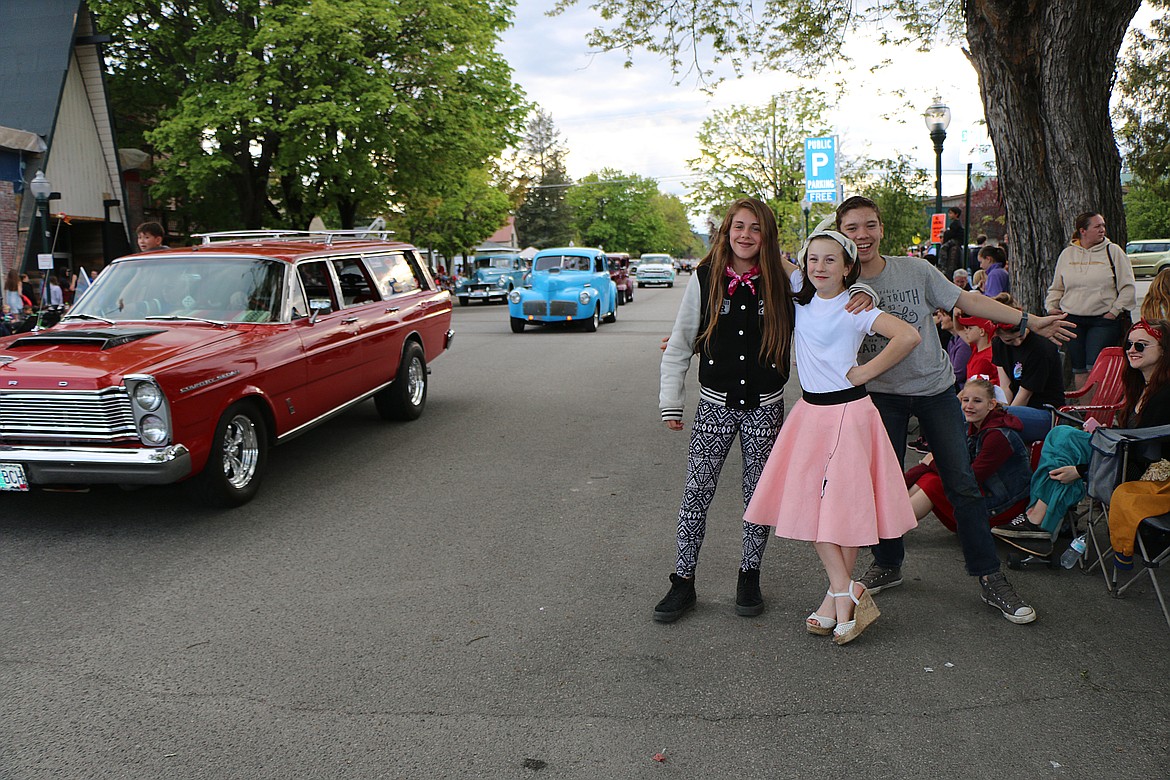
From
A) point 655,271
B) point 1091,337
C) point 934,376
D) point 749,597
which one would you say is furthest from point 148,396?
point 655,271

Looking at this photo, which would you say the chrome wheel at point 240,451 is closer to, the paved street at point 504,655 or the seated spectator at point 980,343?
the paved street at point 504,655

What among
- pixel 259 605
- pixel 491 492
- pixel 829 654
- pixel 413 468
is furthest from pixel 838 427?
pixel 413 468

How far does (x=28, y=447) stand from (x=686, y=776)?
15.0 feet

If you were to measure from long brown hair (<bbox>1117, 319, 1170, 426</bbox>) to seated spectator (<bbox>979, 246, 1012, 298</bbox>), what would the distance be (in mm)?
7235

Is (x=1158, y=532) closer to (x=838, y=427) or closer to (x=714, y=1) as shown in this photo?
(x=838, y=427)

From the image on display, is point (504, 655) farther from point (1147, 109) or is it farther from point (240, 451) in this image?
point (1147, 109)

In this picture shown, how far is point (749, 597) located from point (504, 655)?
47.7 inches

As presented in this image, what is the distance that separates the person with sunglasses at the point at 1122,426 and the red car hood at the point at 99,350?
500 centimetres

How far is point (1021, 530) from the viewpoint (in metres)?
5.32

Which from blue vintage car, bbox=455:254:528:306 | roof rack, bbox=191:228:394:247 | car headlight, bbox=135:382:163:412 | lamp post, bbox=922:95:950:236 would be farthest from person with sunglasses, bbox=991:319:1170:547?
blue vintage car, bbox=455:254:528:306

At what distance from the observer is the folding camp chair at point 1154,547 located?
14.0 ft

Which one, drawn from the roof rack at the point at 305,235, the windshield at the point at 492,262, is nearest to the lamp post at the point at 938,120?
the roof rack at the point at 305,235

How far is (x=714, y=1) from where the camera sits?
12.5 metres

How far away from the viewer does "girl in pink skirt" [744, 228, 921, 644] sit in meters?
4.02
